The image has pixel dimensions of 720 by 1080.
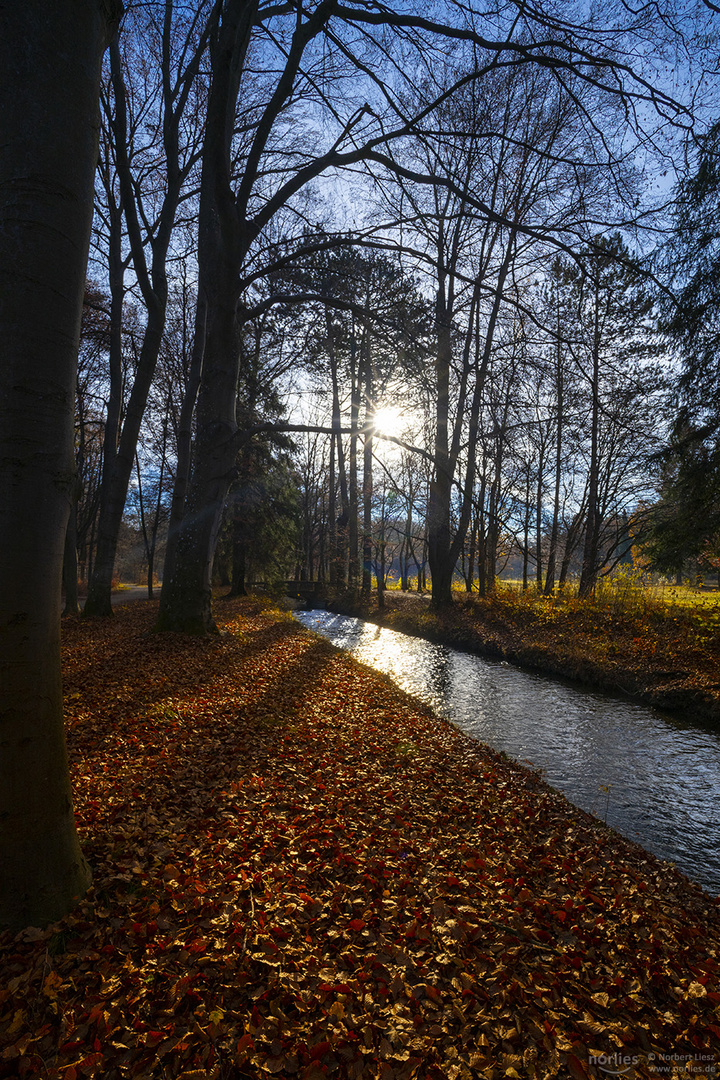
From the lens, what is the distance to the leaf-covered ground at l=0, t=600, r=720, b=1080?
196 centimetres

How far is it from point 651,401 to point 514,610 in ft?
21.8

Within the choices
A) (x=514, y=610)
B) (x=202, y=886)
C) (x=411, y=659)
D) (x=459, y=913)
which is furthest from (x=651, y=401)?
(x=202, y=886)

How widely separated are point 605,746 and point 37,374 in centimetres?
725

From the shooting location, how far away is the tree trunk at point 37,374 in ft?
6.61

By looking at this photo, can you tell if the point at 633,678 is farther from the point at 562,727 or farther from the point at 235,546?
the point at 235,546

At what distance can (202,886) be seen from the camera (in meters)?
2.68

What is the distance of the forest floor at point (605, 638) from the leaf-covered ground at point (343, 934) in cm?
486

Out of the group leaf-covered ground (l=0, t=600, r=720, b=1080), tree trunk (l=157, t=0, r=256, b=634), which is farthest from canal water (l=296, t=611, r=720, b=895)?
tree trunk (l=157, t=0, r=256, b=634)

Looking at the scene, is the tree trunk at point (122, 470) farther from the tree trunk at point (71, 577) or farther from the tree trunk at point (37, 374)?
the tree trunk at point (37, 374)

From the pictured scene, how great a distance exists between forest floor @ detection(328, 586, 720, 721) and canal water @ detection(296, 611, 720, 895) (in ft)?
1.64

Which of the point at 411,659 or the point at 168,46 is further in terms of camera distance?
the point at 411,659

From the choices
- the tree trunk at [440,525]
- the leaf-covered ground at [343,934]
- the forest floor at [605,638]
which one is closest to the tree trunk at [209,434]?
Answer: the leaf-covered ground at [343,934]

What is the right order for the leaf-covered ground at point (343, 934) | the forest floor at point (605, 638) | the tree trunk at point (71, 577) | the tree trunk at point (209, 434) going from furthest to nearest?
1. the tree trunk at point (71, 577)
2. the forest floor at point (605, 638)
3. the tree trunk at point (209, 434)
4. the leaf-covered ground at point (343, 934)

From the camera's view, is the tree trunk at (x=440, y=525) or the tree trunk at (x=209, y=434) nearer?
the tree trunk at (x=209, y=434)
